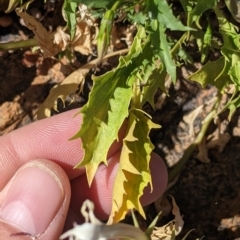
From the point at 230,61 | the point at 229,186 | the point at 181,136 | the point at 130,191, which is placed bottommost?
the point at 229,186

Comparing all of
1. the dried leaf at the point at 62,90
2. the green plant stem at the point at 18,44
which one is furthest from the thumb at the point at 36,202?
the green plant stem at the point at 18,44

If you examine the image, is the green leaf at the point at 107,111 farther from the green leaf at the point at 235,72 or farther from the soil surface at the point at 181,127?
the soil surface at the point at 181,127

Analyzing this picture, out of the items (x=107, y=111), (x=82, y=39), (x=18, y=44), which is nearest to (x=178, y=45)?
(x=107, y=111)

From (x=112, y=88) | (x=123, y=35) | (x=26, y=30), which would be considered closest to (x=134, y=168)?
(x=112, y=88)

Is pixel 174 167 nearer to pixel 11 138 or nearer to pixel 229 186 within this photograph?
pixel 229 186

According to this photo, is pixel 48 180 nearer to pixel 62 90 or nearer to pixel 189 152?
pixel 62 90

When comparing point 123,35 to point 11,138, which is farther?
point 123,35

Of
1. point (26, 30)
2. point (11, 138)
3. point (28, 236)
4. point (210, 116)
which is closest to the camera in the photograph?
point (28, 236)
